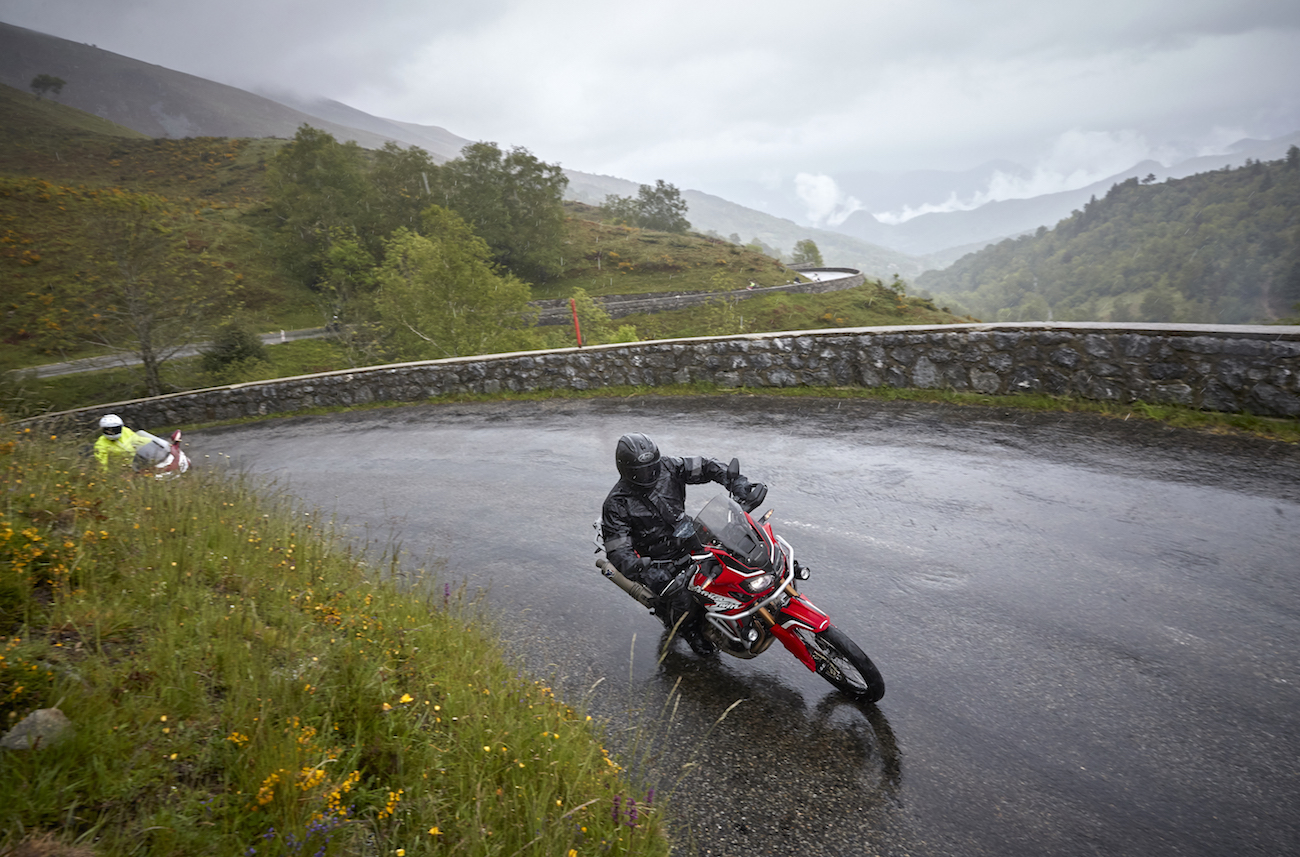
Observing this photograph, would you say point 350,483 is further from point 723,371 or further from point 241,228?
point 241,228

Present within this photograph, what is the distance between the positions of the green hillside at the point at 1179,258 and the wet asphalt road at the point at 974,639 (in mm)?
118570

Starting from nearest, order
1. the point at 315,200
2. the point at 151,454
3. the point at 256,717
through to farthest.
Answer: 1. the point at 256,717
2. the point at 151,454
3. the point at 315,200

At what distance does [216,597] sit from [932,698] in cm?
467

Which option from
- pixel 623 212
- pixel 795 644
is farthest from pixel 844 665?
pixel 623 212

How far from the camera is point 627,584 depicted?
4336mm

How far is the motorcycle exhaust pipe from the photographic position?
169 inches

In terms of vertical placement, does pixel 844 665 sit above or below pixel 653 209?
below

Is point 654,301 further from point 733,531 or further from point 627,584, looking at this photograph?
point 733,531

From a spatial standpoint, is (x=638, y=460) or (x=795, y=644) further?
(x=638, y=460)

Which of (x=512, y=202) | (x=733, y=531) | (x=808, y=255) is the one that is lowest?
(x=733, y=531)

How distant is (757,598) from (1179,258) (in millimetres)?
182457

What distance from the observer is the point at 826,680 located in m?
4.20

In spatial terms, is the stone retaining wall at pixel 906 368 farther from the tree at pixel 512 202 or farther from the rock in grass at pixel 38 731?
the tree at pixel 512 202

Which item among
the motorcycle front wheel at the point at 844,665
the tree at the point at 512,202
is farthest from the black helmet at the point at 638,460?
the tree at the point at 512,202
